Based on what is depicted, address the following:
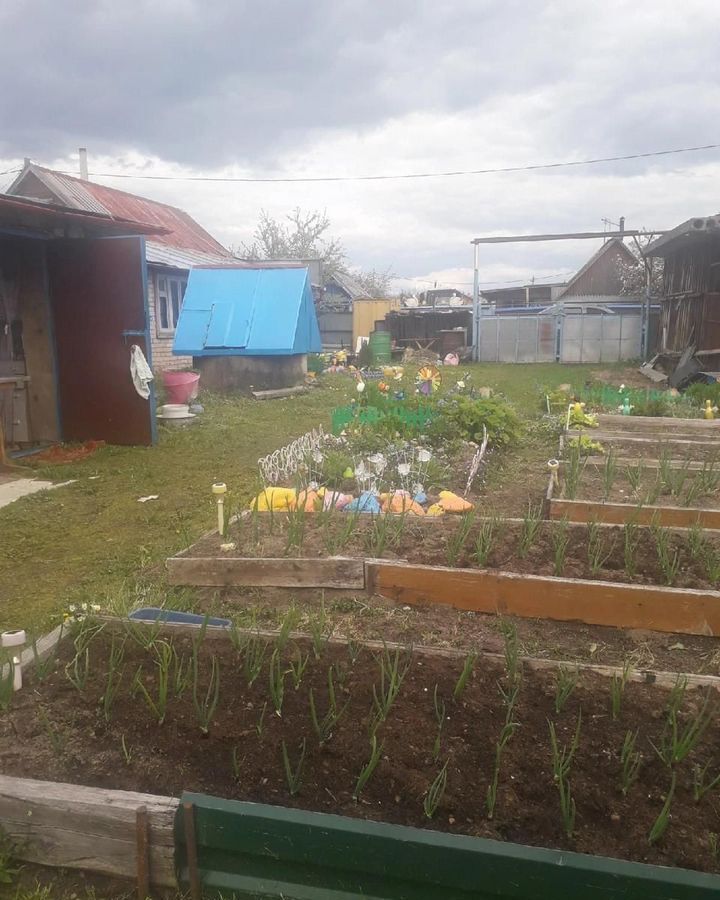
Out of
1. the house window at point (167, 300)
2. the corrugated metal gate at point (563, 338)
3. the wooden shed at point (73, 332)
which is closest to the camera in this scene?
the wooden shed at point (73, 332)

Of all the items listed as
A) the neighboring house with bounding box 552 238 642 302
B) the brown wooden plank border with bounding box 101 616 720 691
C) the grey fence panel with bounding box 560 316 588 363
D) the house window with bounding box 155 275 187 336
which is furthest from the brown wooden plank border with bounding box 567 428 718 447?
the neighboring house with bounding box 552 238 642 302

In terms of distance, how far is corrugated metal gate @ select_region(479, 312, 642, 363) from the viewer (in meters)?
21.5

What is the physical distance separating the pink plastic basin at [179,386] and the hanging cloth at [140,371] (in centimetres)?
278

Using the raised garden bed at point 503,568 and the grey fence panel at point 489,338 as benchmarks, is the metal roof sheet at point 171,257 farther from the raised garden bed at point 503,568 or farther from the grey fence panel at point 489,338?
the raised garden bed at point 503,568

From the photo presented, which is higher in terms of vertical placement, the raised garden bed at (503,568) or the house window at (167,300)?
the house window at (167,300)

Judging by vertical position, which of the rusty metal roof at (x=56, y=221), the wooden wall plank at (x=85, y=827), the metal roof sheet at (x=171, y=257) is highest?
the metal roof sheet at (x=171, y=257)

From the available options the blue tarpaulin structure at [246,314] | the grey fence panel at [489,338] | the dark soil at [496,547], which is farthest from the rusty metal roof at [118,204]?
the dark soil at [496,547]

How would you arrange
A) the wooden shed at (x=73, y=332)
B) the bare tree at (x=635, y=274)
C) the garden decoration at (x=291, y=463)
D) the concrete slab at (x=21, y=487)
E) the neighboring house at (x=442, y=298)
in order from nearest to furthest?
the garden decoration at (x=291, y=463) < the concrete slab at (x=21, y=487) < the wooden shed at (x=73, y=332) < the bare tree at (x=635, y=274) < the neighboring house at (x=442, y=298)

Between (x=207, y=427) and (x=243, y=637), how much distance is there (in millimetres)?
7703

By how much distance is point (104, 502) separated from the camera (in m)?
6.32

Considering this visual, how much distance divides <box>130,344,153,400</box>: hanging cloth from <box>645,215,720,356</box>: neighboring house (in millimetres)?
10120

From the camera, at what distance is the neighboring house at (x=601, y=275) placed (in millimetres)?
38625

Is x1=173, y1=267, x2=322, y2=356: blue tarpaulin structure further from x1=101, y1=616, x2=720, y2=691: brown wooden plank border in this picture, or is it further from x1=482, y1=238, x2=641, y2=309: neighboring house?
x1=482, y1=238, x2=641, y2=309: neighboring house

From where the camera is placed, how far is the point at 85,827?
2.01 m
